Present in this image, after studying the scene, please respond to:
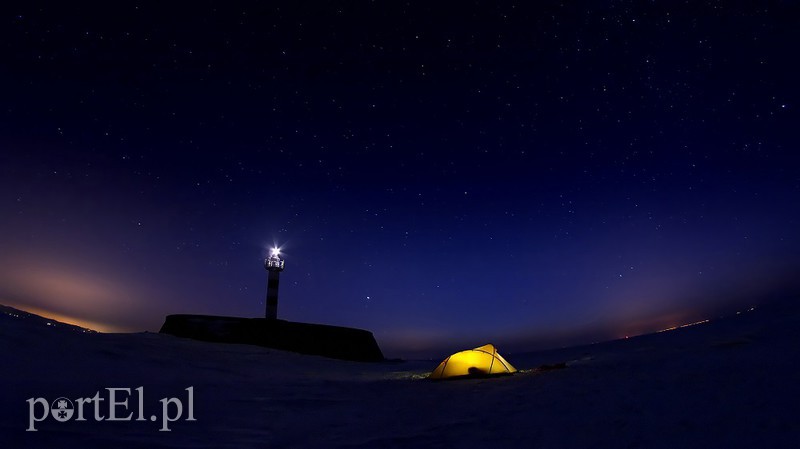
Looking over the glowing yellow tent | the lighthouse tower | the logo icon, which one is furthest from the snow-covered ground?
the lighthouse tower

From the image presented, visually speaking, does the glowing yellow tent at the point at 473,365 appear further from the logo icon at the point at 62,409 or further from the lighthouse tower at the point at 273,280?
the lighthouse tower at the point at 273,280

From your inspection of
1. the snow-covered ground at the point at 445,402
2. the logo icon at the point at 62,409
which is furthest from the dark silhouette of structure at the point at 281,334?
the logo icon at the point at 62,409

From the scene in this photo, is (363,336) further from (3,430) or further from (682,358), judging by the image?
(3,430)

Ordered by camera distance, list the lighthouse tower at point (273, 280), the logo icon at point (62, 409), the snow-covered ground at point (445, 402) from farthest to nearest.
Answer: the lighthouse tower at point (273, 280)
the logo icon at point (62, 409)
the snow-covered ground at point (445, 402)

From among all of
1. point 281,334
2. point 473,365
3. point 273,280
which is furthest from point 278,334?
point 473,365

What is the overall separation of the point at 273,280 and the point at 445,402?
2180cm

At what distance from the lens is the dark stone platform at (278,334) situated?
803 inches

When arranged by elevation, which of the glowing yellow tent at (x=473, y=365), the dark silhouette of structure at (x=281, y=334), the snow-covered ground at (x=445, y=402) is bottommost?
the dark silhouette of structure at (x=281, y=334)

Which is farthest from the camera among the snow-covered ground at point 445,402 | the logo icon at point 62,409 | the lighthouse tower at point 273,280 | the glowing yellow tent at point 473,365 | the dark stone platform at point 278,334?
the lighthouse tower at point 273,280

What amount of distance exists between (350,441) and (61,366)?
18.9 ft

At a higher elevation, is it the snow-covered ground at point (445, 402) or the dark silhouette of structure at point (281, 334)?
the snow-covered ground at point (445, 402)

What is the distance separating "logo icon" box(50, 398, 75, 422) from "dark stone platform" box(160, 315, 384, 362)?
14.9 m

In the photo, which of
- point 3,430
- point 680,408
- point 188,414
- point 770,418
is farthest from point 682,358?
point 3,430

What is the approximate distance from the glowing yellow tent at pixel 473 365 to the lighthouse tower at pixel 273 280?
18.2 meters
